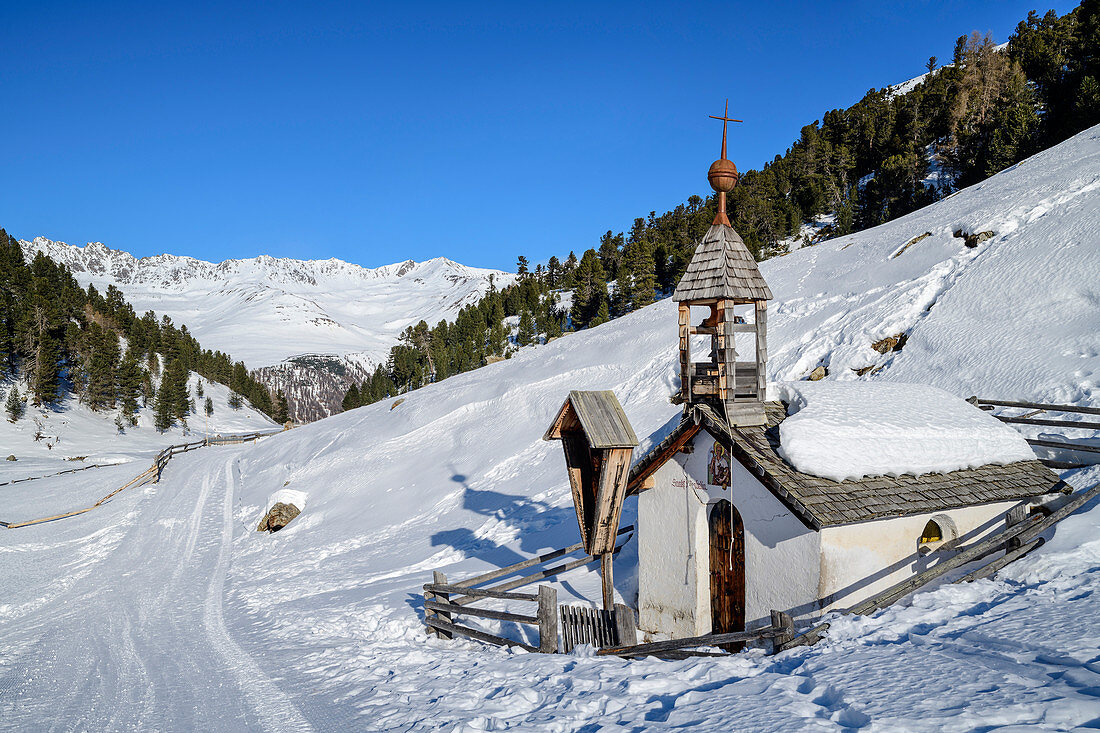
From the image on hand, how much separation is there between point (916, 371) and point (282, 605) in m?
21.7

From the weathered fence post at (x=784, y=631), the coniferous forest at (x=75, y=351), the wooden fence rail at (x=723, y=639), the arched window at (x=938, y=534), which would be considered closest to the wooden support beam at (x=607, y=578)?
the wooden fence rail at (x=723, y=639)

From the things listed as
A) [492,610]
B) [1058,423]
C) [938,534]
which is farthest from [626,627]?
[1058,423]

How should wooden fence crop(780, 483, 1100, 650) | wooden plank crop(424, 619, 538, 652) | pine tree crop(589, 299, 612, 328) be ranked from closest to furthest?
wooden fence crop(780, 483, 1100, 650) < wooden plank crop(424, 619, 538, 652) < pine tree crop(589, 299, 612, 328)

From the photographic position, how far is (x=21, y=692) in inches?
427

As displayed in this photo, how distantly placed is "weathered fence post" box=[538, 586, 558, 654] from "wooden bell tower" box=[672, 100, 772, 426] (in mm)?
4270

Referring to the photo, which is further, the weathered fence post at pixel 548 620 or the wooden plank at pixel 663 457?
the wooden plank at pixel 663 457

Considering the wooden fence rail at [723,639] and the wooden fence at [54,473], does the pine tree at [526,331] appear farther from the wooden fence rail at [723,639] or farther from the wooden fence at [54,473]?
the wooden fence rail at [723,639]

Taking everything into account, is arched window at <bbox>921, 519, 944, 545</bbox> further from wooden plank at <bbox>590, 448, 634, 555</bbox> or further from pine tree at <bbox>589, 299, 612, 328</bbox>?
pine tree at <bbox>589, 299, 612, 328</bbox>

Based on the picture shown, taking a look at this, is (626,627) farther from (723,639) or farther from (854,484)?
(854,484)

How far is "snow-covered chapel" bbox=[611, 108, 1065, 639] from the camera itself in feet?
30.1

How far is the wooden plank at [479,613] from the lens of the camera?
10131mm

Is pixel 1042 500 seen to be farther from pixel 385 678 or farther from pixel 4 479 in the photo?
pixel 4 479

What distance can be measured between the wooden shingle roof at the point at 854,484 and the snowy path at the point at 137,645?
7456 millimetres

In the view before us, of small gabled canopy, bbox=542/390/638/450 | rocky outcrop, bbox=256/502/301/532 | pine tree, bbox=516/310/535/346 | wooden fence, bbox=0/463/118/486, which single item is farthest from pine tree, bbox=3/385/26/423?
small gabled canopy, bbox=542/390/638/450
